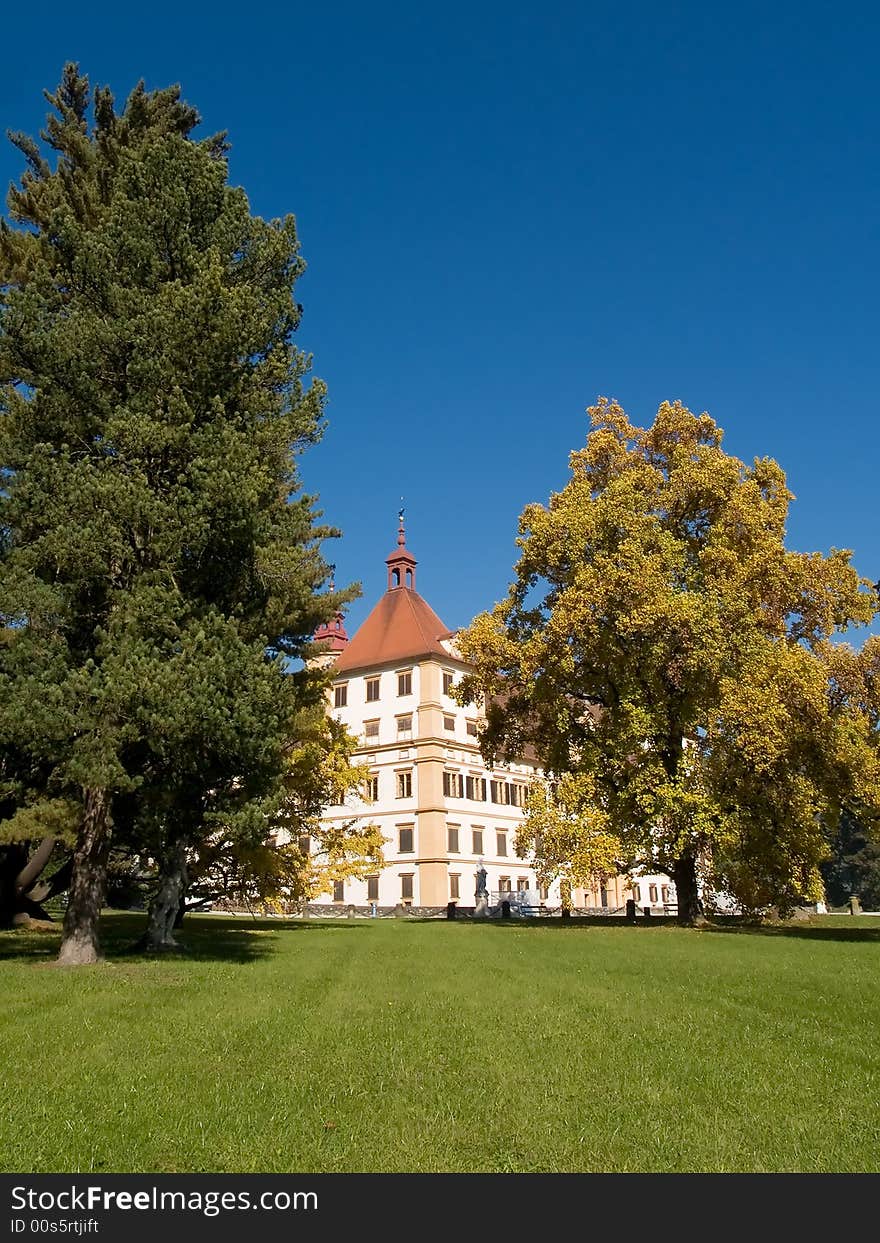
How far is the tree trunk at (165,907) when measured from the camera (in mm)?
19469

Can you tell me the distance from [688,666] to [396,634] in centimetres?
3340

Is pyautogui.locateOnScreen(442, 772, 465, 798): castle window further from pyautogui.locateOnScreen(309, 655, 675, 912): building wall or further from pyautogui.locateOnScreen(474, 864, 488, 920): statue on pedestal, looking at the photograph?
pyautogui.locateOnScreen(474, 864, 488, 920): statue on pedestal

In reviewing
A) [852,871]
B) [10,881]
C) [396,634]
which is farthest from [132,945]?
[852,871]

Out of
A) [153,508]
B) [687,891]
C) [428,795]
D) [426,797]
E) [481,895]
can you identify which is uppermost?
[153,508]

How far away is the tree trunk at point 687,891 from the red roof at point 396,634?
2798cm

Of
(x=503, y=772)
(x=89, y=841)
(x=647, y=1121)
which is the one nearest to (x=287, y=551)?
(x=89, y=841)

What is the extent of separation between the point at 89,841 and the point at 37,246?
1230 centimetres

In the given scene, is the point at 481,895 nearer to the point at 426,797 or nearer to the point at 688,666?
the point at 426,797

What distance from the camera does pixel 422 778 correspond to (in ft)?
173

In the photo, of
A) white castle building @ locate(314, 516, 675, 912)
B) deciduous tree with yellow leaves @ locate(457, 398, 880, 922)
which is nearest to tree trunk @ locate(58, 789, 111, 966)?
deciduous tree with yellow leaves @ locate(457, 398, 880, 922)

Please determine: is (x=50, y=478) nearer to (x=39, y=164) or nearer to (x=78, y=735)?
(x=78, y=735)

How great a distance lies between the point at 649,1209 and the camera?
383 cm

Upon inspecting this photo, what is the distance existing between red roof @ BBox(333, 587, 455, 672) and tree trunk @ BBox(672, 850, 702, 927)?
91.8 ft

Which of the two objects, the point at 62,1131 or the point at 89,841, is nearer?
Result: the point at 62,1131
